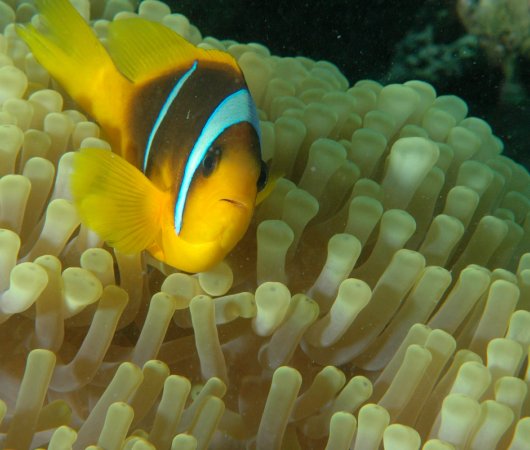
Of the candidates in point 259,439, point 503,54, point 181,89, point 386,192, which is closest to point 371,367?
point 259,439

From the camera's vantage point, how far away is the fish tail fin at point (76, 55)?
136 centimetres

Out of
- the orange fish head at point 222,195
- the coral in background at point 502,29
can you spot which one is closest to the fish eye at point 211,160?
the orange fish head at point 222,195

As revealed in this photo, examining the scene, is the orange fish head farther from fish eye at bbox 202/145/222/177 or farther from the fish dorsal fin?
the fish dorsal fin

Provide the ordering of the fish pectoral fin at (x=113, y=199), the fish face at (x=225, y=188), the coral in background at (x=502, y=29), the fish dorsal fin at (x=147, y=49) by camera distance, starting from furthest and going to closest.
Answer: the coral in background at (x=502, y=29) → the fish dorsal fin at (x=147, y=49) → the fish pectoral fin at (x=113, y=199) → the fish face at (x=225, y=188)

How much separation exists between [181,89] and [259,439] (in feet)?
2.02

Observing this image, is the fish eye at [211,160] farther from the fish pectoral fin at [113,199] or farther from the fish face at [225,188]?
the fish pectoral fin at [113,199]

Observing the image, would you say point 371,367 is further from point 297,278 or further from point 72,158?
point 72,158

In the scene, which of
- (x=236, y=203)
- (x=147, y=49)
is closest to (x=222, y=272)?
(x=236, y=203)

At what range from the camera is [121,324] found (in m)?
1.17

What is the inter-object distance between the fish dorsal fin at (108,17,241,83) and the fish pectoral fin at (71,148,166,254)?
28 centimetres

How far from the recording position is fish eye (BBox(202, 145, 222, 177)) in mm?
986

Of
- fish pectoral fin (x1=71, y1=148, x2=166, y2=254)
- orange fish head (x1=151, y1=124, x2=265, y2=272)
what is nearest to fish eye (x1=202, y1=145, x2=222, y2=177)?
orange fish head (x1=151, y1=124, x2=265, y2=272)

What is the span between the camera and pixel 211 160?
99 centimetres

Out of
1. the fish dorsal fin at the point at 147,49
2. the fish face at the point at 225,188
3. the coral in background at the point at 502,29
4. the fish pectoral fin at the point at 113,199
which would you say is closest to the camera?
the fish face at the point at 225,188
